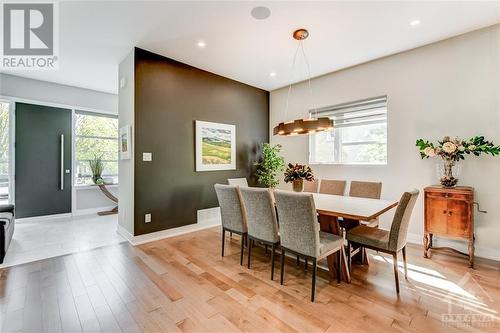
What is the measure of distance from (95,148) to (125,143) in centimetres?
274

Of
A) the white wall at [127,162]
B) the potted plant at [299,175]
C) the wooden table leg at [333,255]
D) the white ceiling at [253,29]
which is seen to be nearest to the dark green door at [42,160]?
the white ceiling at [253,29]

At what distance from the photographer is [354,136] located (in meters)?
4.25

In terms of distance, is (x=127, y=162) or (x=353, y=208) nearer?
(x=353, y=208)

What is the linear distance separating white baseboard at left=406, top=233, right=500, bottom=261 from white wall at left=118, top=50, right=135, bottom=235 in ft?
14.3

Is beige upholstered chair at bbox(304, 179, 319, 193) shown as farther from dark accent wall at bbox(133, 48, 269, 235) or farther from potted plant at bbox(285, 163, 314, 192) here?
dark accent wall at bbox(133, 48, 269, 235)

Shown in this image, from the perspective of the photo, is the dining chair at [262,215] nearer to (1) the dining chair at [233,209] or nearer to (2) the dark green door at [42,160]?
(1) the dining chair at [233,209]

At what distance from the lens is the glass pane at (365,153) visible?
389 cm

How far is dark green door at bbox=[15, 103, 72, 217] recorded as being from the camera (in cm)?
458

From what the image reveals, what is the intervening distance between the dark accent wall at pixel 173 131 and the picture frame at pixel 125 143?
0.13m

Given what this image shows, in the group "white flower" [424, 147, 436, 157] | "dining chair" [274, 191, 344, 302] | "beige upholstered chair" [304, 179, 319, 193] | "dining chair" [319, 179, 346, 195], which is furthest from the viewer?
"beige upholstered chair" [304, 179, 319, 193]

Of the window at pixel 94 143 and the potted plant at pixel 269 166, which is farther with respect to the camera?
the window at pixel 94 143

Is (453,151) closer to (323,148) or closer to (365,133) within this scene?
(365,133)

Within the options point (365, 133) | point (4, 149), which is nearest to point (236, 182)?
point (365, 133)

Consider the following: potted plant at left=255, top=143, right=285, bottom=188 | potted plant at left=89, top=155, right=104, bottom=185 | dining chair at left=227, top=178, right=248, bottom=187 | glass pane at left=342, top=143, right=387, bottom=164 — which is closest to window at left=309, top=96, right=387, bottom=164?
glass pane at left=342, top=143, right=387, bottom=164
